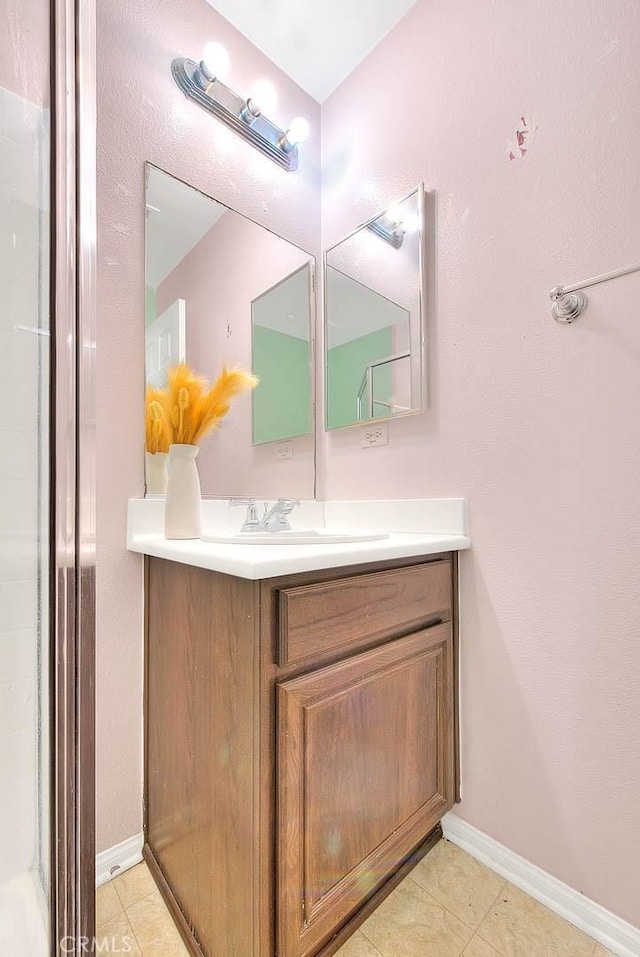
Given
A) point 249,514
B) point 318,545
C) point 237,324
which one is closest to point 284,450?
point 249,514

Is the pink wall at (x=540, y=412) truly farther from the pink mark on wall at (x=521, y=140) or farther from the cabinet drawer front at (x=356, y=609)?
the cabinet drawer front at (x=356, y=609)

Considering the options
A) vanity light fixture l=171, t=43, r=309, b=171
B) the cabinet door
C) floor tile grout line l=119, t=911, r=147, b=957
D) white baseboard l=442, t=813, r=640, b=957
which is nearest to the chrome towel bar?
the cabinet door

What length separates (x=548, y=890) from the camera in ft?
3.27

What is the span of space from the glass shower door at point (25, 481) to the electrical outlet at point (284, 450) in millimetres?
867

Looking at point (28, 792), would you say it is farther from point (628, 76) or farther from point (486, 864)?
point (628, 76)

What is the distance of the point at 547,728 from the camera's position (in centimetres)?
102

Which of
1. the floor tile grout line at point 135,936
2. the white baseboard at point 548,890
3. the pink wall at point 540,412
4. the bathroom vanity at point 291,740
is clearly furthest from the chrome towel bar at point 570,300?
the floor tile grout line at point 135,936

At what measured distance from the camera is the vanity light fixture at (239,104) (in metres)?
1.25

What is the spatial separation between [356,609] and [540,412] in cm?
63

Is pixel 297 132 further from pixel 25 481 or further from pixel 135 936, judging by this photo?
pixel 135 936

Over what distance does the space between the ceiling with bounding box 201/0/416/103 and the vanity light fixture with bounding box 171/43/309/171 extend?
0.41 feet

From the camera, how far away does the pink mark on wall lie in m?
1.08

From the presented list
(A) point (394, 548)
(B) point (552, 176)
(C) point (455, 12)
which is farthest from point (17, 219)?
(C) point (455, 12)

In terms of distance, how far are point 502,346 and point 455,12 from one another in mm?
972
